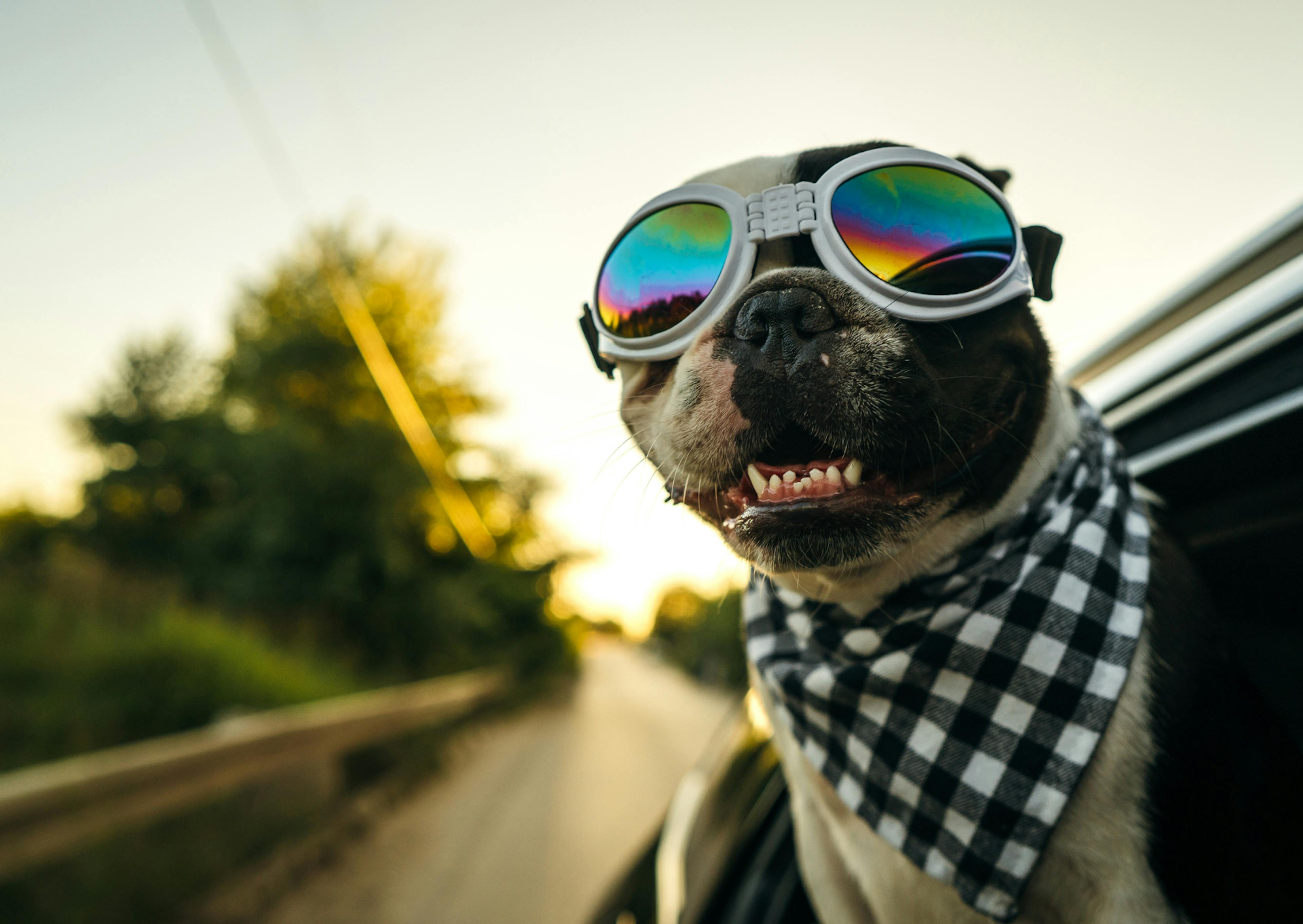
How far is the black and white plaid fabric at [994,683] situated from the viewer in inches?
48.2

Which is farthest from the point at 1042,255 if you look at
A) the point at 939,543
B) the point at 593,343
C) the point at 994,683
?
the point at 593,343

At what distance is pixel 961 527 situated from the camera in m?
1.43

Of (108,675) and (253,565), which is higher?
(253,565)

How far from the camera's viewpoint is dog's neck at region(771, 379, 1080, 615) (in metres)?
1.42

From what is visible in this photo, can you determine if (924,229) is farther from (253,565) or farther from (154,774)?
(253,565)

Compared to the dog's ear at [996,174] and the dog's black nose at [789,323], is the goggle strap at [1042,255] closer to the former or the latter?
the dog's ear at [996,174]

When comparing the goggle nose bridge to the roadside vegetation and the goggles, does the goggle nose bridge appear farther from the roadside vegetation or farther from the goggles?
the roadside vegetation

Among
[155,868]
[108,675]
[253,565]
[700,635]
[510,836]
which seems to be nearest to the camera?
[155,868]

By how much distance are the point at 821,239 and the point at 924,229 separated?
0.56ft

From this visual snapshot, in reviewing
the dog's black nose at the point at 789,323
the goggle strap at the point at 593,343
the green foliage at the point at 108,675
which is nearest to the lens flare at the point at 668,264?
the dog's black nose at the point at 789,323

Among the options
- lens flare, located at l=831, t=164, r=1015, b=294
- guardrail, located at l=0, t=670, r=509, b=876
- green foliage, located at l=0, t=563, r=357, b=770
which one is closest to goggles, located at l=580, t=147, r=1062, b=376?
lens flare, located at l=831, t=164, r=1015, b=294

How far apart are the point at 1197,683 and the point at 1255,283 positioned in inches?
30.1

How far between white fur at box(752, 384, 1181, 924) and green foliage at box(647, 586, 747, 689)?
11.6 m

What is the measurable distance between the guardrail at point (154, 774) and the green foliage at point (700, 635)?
822cm
